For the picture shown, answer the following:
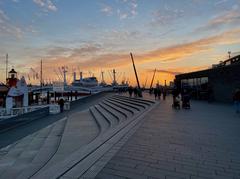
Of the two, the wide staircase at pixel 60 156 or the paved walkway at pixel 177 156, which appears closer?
the paved walkway at pixel 177 156

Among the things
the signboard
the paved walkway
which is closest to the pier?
the paved walkway

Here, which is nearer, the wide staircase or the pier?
the pier

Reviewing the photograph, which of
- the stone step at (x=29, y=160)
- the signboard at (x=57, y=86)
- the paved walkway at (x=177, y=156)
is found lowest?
the stone step at (x=29, y=160)

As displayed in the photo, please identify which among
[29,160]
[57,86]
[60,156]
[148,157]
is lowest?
[29,160]

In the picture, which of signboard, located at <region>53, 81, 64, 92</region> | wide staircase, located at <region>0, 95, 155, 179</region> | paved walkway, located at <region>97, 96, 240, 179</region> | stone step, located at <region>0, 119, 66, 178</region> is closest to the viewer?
paved walkway, located at <region>97, 96, 240, 179</region>

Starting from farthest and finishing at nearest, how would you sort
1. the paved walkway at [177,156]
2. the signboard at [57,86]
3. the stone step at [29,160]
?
the signboard at [57,86] → the stone step at [29,160] → the paved walkway at [177,156]

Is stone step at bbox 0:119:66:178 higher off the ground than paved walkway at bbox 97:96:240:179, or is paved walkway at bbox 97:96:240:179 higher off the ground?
paved walkway at bbox 97:96:240:179

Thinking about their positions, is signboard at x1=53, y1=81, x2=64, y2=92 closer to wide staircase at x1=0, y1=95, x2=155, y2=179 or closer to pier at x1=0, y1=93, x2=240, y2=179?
wide staircase at x1=0, y1=95, x2=155, y2=179

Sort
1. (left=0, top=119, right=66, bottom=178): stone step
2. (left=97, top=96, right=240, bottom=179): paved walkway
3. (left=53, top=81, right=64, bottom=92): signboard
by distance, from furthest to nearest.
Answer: (left=53, top=81, right=64, bottom=92): signboard < (left=0, top=119, right=66, bottom=178): stone step < (left=97, top=96, right=240, bottom=179): paved walkway

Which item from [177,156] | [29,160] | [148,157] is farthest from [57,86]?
[177,156]

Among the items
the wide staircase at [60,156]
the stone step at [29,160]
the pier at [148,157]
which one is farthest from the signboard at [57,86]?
the pier at [148,157]

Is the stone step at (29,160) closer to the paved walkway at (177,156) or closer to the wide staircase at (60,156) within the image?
the wide staircase at (60,156)

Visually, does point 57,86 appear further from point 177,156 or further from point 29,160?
point 177,156

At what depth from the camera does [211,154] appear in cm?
504
